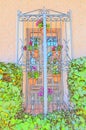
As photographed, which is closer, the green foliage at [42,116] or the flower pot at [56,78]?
the green foliage at [42,116]

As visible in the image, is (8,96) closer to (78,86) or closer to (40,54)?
(78,86)

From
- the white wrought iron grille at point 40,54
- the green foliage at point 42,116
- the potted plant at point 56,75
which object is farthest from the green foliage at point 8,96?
the potted plant at point 56,75

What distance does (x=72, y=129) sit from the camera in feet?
11.2

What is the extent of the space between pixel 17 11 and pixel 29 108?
166 centimetres

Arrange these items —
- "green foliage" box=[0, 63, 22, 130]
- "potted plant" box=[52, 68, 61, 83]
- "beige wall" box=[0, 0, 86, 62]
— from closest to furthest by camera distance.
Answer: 1. "green foliage" box=[0, 63, 22, 130]
2. "potted plant" box=[52, 68, 61, 83]
3. "beige wall" box=[0, 0, 86, 62]

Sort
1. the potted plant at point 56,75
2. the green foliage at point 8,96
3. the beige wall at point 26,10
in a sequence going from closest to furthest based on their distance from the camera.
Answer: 1. the green foliage at point 8,96
2. the potted plant at point 56,75
3. the beige wall at point 26,10

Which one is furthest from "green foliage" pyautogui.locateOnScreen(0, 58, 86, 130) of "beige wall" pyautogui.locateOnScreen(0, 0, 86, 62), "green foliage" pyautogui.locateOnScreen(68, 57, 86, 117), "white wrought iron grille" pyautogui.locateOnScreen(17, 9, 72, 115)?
"beige wall" pyautogui.locateOnScreen(0, 0, 86, 62)

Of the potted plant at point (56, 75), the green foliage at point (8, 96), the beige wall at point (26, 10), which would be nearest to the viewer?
the green foliage at point (8, 96)

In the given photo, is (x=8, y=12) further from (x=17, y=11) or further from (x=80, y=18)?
(x=80, y=18)

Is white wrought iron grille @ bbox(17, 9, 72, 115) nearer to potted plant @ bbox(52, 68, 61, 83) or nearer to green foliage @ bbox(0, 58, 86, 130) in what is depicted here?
potted plant @ bbox(52, 68, 61, 83)

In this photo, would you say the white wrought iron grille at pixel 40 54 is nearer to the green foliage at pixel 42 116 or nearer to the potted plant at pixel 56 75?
the potted plant at pixel 56 75

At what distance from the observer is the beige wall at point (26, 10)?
4.50 meters

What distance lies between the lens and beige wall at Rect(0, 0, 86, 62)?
4496 millimetres

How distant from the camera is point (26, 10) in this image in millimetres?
4605
